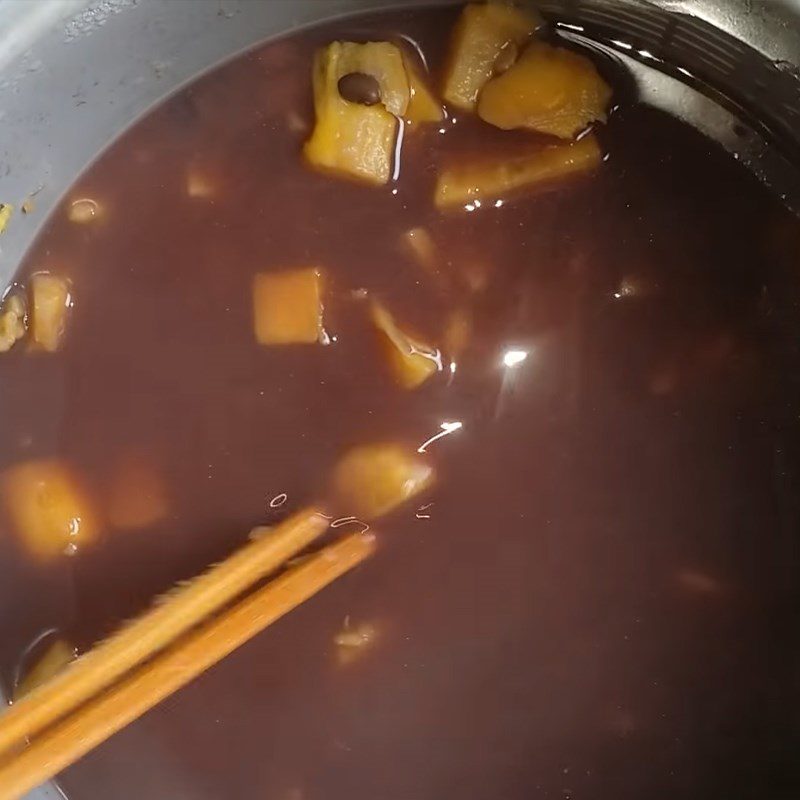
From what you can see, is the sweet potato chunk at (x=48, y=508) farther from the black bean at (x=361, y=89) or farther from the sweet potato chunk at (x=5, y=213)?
the black bean at (x=361, y=89)

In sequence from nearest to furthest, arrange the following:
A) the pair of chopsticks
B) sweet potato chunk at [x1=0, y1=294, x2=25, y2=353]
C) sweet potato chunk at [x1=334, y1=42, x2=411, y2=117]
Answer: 1. the pair of chopsticks
2. sweet potato chunk at [x1=334, y1=42, x2=411, y2=117]
3. sweet potato chunk at [x1=0, y1=294, x2=25, y2=353]

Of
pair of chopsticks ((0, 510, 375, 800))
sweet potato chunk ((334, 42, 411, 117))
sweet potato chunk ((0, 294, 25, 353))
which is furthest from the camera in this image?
sweet potato chunk ((0, 294, 25, 353))

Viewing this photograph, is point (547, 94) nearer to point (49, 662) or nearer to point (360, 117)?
point (360, 117)

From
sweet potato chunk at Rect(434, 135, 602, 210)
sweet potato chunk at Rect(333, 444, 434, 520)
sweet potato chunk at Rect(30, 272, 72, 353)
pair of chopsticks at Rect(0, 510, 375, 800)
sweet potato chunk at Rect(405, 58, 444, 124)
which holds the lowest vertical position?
pair of chopsticks at Rect(0, 510, 375, 800)

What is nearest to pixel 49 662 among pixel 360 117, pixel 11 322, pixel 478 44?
pixel 11 322

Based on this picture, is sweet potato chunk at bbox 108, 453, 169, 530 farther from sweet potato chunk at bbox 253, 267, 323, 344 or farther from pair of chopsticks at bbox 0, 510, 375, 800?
sweet potato chunk at bbox 253, 267, 323, 344

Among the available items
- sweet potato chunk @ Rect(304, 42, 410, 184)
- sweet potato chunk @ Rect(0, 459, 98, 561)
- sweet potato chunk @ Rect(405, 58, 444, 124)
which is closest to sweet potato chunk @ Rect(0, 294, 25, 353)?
sweet potato chunk @ Rect(0, 459, 98, 561)

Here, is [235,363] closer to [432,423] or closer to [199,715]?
[432,423]

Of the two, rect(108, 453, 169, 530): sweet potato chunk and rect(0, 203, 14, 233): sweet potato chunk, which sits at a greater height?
rect(0, 203, 14, 233): sweet potato chunk
